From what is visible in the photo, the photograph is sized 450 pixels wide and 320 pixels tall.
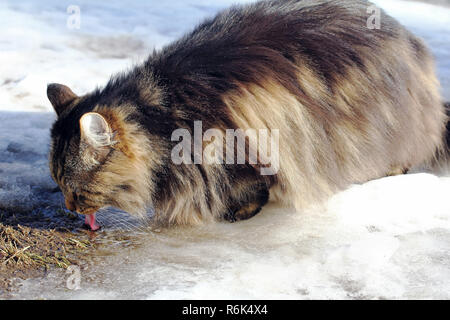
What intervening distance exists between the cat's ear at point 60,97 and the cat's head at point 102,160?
0.19 meters

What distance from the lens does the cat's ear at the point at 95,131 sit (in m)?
2.46

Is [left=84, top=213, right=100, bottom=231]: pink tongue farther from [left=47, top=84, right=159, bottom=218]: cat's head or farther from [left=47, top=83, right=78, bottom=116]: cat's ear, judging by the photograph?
[left=47, top=83, right=78, bottom=116]: cat's ear

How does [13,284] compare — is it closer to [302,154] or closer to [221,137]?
Result: [221,137]

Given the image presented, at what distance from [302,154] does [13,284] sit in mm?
1422

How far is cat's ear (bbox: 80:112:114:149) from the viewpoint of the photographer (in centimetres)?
246

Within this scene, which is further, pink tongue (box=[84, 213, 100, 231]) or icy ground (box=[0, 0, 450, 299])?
pink tongue (box=[84, 213, 100, 231])

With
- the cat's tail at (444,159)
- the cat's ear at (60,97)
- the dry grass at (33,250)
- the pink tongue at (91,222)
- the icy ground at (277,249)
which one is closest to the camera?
the icy ground at (277,249)

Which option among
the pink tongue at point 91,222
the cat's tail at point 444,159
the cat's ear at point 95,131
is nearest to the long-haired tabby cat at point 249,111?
the cat's ear at point 95,131

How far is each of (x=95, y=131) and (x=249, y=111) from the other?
703 mm

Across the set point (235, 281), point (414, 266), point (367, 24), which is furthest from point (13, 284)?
point (367, 24)

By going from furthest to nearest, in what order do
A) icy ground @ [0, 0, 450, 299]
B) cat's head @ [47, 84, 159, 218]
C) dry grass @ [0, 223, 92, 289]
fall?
1. cat's head @ [47, 84, 159, 218]
2. dry grass @ [0, 223, 92, 289]
3. icy ground @ [0, 0, 450, 299]

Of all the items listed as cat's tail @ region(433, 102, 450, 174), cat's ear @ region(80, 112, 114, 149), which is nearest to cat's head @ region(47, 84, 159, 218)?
cat's ear @ region(80, 112, 114, 149)

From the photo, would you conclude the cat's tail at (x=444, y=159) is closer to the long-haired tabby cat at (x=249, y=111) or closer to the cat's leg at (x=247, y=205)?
the long-haired tabby cat at (x=249, y=111)
